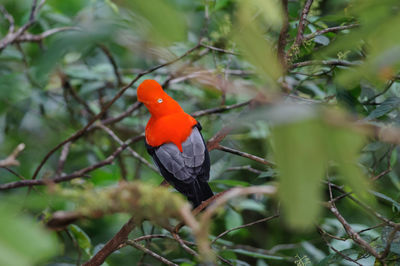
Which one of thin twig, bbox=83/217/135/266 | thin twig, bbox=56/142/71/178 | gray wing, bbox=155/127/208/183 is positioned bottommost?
thin twig, bbox=56/142/71/178

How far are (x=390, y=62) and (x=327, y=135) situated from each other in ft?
0.38

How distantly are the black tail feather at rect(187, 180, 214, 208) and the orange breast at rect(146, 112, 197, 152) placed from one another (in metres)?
0.16

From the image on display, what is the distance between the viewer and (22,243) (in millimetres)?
438

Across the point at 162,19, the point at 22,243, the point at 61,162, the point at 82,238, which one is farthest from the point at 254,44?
the point at 61,162

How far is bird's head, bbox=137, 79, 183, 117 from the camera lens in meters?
1.83

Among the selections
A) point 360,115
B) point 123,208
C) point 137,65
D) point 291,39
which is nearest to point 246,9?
point 123,208

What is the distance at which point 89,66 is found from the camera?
2.79 m

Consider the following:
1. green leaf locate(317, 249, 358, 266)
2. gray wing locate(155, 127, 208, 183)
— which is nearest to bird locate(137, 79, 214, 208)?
gray wing locate(155, 127, 208, 183)

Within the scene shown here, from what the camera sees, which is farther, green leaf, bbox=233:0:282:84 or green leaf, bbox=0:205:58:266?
green leaf, bbox=233:0:282:84

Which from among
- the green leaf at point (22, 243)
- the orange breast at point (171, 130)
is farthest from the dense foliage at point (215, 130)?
the orange breast at point (171, 130)

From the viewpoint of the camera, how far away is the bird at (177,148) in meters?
1.71

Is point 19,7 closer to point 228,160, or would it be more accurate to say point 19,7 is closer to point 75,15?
point 75,15

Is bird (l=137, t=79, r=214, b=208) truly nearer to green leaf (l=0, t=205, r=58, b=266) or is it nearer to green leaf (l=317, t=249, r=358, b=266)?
green leaf (l=317, t=249, r=358, b=266)

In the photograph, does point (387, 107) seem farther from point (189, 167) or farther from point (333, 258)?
point (189, 167)
